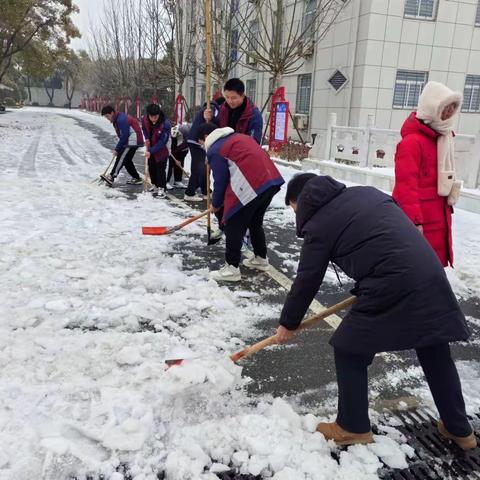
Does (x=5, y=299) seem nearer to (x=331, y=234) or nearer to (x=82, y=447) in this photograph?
(x=82, y=447)

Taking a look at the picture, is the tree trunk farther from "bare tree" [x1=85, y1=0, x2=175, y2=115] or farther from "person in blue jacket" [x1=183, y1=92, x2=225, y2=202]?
"person in blue jacket" [x1=183, y1=92, x2=225, y2=202]

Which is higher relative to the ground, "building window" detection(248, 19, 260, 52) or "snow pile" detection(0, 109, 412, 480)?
"building window" detection(248, 19, 260, 52)

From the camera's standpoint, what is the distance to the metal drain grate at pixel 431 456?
7.22 feet

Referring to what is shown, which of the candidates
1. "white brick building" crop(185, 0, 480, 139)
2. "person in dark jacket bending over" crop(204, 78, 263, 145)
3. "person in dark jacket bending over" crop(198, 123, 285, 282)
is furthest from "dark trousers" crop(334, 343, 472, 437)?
"white brick building" crop(185, 0, 480, 139)

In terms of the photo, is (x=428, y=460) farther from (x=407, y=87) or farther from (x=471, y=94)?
(x=471, y=94)

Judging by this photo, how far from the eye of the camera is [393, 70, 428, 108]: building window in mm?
13914

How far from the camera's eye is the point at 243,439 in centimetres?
234

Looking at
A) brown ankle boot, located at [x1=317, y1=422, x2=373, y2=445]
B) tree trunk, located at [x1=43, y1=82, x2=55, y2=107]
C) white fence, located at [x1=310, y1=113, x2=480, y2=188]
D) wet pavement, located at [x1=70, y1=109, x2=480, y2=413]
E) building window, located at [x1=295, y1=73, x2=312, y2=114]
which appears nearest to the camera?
brown ankle boot, located at [x1=317, y1=422, x2=373, y2=445]

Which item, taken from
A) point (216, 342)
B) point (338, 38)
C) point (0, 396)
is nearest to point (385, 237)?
point (216, 342)

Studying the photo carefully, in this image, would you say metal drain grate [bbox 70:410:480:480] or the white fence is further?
the white fence

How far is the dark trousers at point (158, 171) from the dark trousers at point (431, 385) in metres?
6.64

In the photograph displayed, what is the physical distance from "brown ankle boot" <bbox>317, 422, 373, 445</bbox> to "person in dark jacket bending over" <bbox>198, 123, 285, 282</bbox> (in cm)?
222

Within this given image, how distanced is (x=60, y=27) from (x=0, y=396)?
Result: 32.7 meters

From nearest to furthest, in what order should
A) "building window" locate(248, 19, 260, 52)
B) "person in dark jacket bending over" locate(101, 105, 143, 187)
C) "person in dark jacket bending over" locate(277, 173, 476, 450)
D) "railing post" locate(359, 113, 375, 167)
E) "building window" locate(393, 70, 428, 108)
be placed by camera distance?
1. "person in dark jacket bending over" locate(277, 173, 476, 450)
2. "person in dark jacket bending over" locate(101, 105, 143, 187)
3. "railing post" locate(359, 113, 375, 167)
4. "building window" locate(248, 19, 260, 52)
5. "building window" locate(393, 70, 428, 108)
